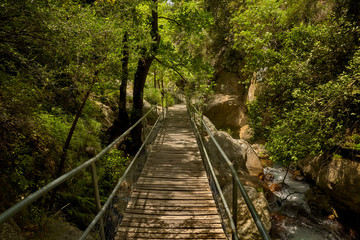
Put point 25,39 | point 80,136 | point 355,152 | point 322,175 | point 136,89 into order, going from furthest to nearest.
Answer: point 136,89 → point 322,175 → point 355,152 → point 80,136 → point 25,39

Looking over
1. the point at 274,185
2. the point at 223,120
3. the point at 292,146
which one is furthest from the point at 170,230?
the point at 223,120

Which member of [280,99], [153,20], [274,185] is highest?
[153,20]

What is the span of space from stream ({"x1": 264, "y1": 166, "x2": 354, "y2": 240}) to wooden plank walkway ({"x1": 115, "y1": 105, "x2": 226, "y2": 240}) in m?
4.07

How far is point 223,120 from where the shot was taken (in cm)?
1825

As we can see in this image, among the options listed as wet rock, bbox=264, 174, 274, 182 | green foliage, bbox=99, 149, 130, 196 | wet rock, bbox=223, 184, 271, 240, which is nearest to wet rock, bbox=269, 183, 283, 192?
wet rock, bbox=264, 174, 274, 182

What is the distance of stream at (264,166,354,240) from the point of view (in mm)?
6453

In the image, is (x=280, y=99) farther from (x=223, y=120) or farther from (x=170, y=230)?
(x=223, y=120)

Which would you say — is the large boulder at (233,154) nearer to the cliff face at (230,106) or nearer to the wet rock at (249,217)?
the wet rock at (249,217)

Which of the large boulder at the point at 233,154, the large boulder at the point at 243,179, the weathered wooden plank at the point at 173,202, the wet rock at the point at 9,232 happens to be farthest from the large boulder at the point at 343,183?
the wet rock at the point at 9,232

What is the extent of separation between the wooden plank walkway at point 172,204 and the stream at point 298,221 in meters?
4.07

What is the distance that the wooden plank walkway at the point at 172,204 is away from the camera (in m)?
3.09

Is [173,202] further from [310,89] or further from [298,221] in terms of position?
[298,221]

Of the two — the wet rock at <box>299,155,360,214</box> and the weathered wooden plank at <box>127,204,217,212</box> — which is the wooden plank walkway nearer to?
the weathered wooden plank at <box>127,204,217,212</box>

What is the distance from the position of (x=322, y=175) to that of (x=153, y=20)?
867 centimetres
